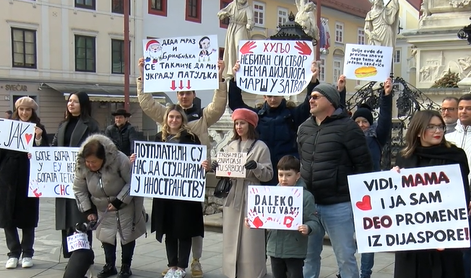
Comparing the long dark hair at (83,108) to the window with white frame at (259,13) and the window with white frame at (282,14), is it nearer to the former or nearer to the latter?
the window with white frame at (259,13)

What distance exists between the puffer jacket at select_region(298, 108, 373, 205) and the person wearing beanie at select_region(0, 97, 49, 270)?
139 inches

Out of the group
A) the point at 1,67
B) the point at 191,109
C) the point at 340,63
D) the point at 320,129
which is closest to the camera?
the point at 320,129

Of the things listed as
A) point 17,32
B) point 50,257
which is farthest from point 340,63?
point 50,257

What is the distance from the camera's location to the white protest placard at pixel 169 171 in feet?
19.0

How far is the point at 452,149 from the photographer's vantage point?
413cm

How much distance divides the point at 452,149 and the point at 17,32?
93.5 ft

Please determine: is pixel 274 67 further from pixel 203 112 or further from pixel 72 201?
pixel 72 201

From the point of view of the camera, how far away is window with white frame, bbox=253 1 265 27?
40.6 meters

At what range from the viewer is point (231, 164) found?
5469 millimetres

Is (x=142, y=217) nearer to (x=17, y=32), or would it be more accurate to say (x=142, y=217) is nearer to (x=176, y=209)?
(x=176, y=209)

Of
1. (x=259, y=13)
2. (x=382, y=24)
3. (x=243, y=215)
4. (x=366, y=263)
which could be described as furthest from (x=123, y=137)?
(x=259, y=13)

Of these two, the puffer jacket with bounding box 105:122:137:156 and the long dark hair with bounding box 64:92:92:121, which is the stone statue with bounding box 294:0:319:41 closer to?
the puffer jacket with bounding box 105:122:137:156

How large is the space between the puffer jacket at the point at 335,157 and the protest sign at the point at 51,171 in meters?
2.94

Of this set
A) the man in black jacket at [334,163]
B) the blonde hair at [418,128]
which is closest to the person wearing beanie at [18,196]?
the man in black jacket at [334,163]
